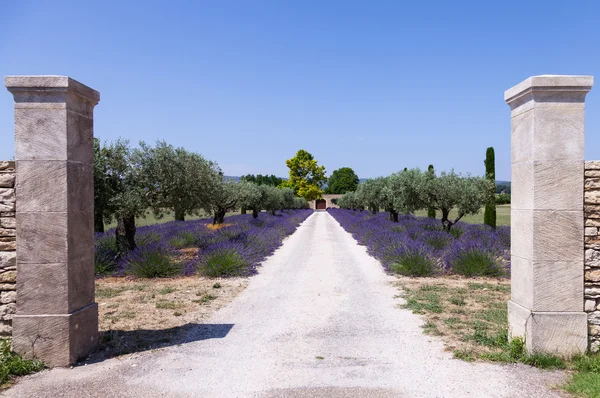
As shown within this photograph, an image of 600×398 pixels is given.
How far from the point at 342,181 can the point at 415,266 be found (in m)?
101

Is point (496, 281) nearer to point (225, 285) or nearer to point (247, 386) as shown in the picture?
point (225, 285)

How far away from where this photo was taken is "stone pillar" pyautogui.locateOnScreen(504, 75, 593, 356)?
4.92 m

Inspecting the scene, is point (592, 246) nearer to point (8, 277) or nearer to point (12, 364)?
point (12, 364)

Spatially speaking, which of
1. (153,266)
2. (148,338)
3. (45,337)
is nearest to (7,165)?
(45,337)

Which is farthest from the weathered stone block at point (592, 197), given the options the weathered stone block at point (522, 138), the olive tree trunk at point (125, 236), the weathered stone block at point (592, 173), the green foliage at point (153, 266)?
the olive tree trunk at point (125, 236)

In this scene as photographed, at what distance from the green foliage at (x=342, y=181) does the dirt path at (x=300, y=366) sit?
103 meters

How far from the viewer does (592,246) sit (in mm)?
4977

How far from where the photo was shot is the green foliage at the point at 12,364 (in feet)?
14.9

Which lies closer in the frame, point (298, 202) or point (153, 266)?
point (153, 266)

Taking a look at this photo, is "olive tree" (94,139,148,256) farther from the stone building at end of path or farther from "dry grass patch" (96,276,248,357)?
the stone building at end of path

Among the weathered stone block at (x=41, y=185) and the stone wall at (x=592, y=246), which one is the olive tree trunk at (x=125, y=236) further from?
the stone wall at (x=592, y=246)

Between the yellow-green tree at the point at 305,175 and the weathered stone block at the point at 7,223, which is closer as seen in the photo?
the weathered stone block at the point at 7,223

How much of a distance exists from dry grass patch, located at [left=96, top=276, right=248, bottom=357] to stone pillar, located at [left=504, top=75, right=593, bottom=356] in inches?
219

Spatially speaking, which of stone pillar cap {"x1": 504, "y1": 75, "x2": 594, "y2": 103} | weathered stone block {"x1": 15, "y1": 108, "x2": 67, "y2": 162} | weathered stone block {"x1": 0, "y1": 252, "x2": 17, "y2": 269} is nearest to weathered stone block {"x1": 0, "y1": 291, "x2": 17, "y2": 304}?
weathered stone block {"x1": 0, "y1": 252, "x2": 17, "y2": 269}
